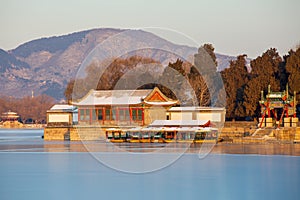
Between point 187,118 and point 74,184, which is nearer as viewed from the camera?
point 74,184

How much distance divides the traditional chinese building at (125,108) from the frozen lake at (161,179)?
19.4 metres

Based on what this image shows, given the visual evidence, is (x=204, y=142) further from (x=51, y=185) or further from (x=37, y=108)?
(x=37, y=108)

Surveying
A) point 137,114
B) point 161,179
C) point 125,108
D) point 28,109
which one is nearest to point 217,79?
Answer: point 137,114

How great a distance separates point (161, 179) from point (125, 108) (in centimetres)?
3003

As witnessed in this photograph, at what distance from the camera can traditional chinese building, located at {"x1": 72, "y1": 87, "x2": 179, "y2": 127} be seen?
57188mm

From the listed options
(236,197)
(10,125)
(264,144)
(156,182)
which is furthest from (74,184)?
(10,125)

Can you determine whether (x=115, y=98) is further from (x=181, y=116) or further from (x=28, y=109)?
(x=28, y=109)

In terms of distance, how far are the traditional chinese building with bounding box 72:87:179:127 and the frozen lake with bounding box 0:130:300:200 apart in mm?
19357

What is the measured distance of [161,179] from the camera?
27891 mm

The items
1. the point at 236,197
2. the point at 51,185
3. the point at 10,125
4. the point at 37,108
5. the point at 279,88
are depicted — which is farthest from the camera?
the point at 37,108

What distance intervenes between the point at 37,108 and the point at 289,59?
87.9 meters

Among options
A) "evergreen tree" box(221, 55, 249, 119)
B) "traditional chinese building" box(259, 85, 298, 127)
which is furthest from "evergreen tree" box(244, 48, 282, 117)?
"traditional chinese building" box(259, 85, 298, 127)

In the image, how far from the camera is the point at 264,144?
1884 inches

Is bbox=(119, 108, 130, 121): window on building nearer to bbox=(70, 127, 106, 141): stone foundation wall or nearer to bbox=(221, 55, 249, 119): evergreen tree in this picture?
bbox=(70, 127, 106, 141): stone foundation wall
